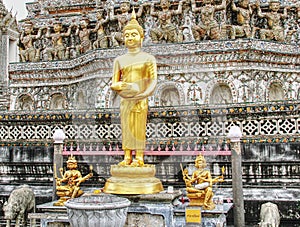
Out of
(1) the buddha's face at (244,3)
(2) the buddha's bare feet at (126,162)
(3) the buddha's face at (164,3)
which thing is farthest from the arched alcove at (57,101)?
(2) the buddha's bare feet at (126,162)

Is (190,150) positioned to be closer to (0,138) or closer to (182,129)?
(182,129)

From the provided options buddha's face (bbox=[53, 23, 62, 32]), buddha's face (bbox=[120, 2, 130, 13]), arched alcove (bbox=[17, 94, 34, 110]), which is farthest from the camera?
arched alcove (bbox=[17, 94, 34, 110])

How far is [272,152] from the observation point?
7863 millimetres

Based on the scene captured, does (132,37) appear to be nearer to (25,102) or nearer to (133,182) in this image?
(133,182)

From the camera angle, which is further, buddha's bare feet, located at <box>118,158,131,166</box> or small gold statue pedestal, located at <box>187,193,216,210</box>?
buddha's bare feet, located at <box>118,158,131,166</box>

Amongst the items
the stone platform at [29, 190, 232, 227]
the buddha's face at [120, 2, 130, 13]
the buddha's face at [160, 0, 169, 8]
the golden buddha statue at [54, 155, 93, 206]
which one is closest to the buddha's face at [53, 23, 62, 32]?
the buddha's face at [120, 2, 130, 13]

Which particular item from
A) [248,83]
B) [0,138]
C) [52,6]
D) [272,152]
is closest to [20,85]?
[52,6]

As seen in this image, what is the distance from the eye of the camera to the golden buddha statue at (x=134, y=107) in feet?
20.2

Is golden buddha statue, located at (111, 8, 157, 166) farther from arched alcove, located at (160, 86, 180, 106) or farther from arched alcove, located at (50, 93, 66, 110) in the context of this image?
arched alcove, located at (50, 93, 66, 110)

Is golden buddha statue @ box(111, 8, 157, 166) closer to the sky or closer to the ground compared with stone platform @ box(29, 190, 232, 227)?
closer to the sky

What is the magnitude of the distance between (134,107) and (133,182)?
1156mm

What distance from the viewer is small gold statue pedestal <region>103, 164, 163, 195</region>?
6027mm

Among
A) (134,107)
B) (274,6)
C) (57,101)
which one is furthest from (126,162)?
(57,101)

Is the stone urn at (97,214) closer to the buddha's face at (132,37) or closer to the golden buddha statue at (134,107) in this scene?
the golden buddha statue at (134,107)
